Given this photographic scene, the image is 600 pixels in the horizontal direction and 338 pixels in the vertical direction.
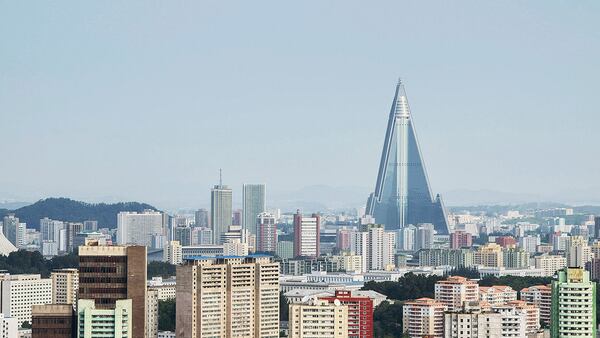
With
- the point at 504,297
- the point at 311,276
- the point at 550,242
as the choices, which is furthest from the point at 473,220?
the point at 504,297

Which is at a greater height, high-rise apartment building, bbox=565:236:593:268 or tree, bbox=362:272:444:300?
high-rise apartment building, bbox=565:236:593:268

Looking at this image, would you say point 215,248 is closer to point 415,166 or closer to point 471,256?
point 471,256

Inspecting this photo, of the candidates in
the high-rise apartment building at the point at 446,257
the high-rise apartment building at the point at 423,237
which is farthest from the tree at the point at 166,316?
the high-rise apartment building at the point at 423,237

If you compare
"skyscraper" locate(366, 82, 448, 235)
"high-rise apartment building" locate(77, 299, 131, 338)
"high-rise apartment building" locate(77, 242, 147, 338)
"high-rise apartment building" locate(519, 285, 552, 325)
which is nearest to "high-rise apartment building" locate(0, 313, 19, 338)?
"high-rise apartment building" locate(77, 242, 147, 338)

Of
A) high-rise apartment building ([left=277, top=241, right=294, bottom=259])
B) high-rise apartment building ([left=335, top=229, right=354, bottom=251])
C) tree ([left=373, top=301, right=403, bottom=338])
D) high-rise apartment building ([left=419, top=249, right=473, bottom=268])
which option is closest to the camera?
tree ([left=373, top=301, right=403, bottom=338])

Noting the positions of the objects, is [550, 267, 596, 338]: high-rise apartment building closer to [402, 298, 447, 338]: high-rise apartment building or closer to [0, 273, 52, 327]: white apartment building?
[402, 298, 447, 338]: high-rise apartment building

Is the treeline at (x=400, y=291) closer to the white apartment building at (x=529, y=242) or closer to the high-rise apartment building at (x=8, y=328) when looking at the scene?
the high-rise apartment building at (x=8, y=328)
